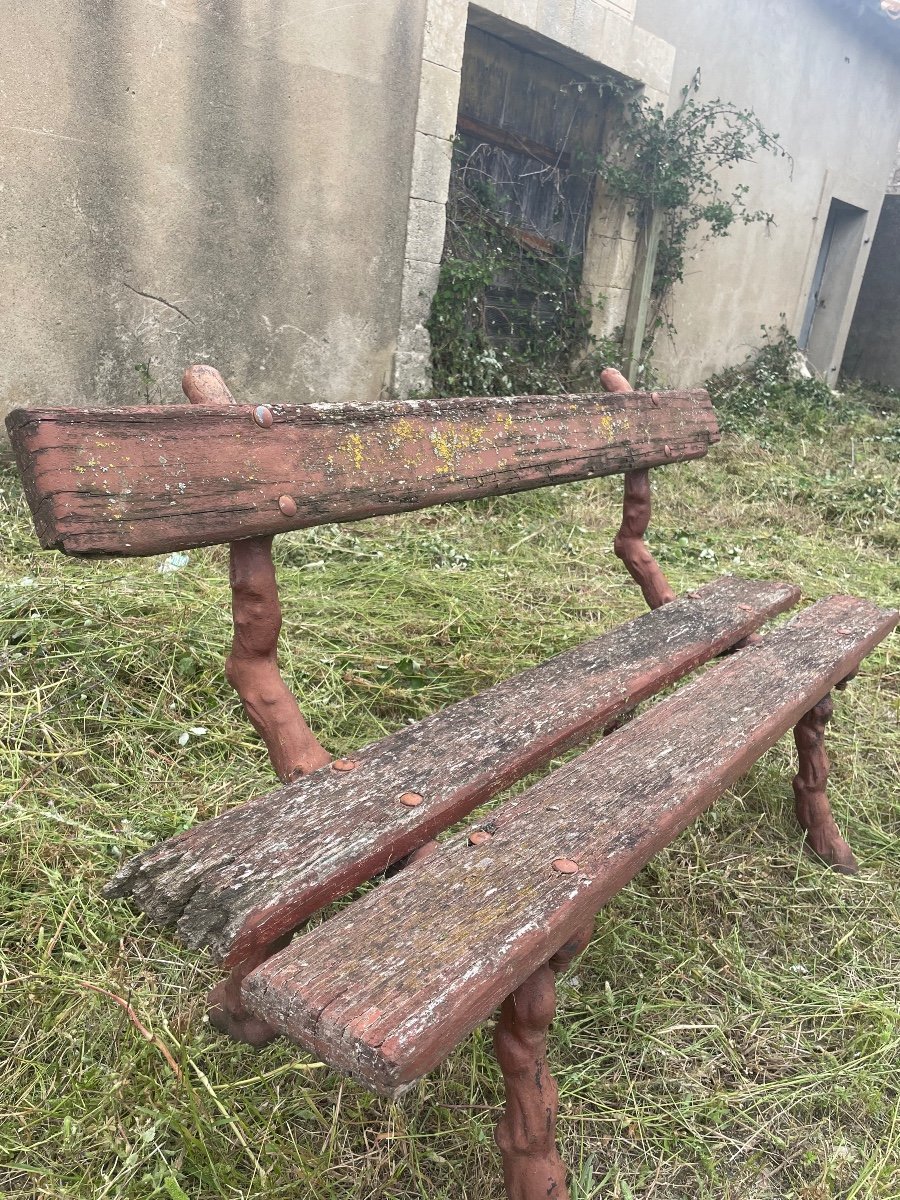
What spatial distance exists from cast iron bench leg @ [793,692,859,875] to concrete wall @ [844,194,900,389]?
372 inches

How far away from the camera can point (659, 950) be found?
186cm

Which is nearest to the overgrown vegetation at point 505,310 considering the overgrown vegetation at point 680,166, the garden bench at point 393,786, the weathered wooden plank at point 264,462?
the overgrown vegetation at point 680,166

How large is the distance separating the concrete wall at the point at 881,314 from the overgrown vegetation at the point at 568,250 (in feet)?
12.9

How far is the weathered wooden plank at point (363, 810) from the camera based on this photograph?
44.7 inches

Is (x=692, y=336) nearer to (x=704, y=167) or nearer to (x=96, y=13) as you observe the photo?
(x=704, y=167)

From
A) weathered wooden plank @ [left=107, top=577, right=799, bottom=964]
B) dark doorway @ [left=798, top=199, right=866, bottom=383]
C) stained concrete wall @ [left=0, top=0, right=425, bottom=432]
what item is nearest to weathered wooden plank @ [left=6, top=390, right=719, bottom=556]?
weathered wooden plank @ [left=107, top=577, right=799, bottom=964]

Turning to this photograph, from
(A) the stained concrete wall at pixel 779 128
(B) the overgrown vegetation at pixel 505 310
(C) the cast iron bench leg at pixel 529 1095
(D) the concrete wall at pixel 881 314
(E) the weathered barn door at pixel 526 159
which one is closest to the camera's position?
(C) the cast iron bench leg at pixel 529 1095

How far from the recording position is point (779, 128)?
752 centimetres

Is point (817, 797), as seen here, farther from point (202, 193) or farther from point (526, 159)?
point (526, 159)

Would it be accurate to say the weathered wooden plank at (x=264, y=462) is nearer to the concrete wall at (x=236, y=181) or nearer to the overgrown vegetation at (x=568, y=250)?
the concrete wall at (x=236, y=181)

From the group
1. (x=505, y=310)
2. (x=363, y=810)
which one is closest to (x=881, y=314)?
(x=505, y=310)

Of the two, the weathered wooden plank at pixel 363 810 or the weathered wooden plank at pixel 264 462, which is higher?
the weathered wooden plank at pixel 264 462

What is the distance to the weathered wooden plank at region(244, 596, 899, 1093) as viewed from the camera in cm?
88

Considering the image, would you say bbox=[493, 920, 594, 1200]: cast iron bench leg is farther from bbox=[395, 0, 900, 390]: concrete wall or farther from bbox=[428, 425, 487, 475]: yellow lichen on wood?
bbox=[395, 0, 900, 390]: concrete wall
